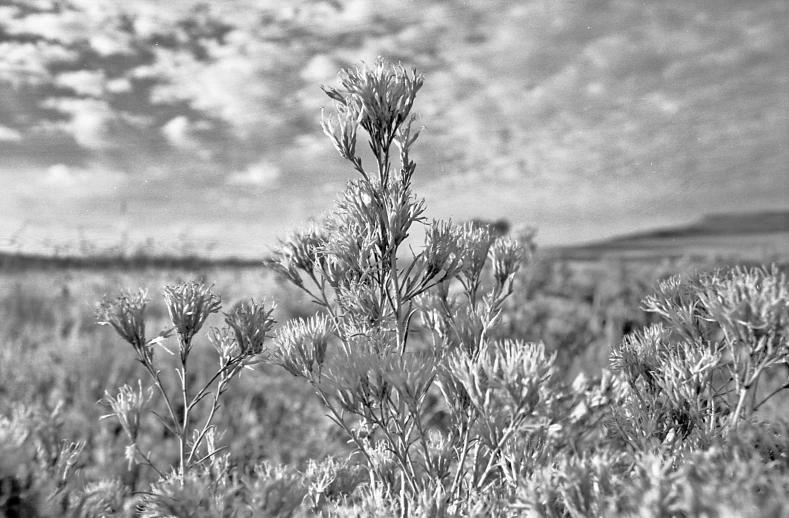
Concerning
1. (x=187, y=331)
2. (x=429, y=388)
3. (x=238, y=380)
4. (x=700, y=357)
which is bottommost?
(x=238, y=380)

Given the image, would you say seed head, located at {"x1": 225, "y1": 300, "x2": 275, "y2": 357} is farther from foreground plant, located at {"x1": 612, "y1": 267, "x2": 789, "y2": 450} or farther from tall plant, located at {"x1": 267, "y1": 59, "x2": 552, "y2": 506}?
foreground plant, located at {"x1": 612, "y1": 267, "x2": 789, "y2": 450}

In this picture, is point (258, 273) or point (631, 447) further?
point (258, 273)

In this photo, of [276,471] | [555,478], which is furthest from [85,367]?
[555,478]

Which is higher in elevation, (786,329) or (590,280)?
(786,329)

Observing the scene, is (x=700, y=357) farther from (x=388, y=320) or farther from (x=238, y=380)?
Answer: (x=238, y=380)

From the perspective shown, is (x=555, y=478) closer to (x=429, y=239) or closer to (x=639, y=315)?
(x=429, y=239)

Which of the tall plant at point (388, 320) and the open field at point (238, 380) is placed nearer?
the tall plant at point (388, 320)

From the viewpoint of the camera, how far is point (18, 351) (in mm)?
7031

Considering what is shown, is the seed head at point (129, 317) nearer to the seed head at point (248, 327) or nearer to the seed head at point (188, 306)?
the seed head at point (188, 306)

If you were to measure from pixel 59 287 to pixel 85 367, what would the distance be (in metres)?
6.56

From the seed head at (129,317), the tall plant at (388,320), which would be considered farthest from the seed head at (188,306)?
the tall plant at (388,320)

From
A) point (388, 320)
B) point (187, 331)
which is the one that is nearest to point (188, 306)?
point (187, 331)

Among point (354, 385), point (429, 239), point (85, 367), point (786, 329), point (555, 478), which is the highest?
point (429, 239)

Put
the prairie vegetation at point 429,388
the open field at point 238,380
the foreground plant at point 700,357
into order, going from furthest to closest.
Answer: the open field at point 238,380
the foreground plant at point 700,357
the prairie vegetation at point 429,388
